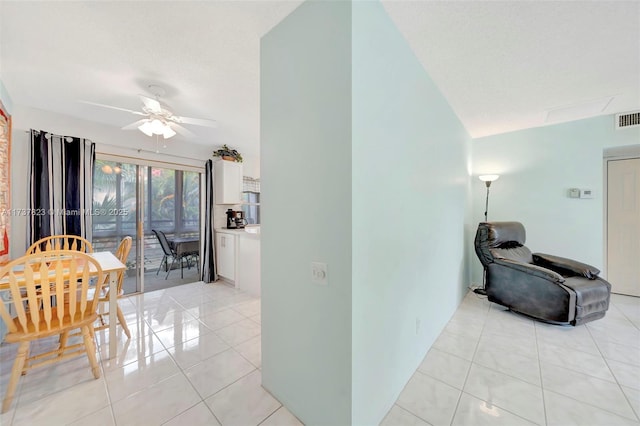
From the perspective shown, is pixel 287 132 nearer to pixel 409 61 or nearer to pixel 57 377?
pixel 409 61

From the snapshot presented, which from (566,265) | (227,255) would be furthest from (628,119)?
(227,255)

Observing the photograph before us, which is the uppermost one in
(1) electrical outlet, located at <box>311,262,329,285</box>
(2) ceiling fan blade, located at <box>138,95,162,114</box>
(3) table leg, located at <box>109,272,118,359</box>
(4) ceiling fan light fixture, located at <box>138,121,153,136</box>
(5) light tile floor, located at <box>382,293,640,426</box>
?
(2) ceiling fan blade, located at <box>138,95,162,114</box>

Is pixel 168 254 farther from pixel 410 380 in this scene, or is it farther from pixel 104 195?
pixel 410 380

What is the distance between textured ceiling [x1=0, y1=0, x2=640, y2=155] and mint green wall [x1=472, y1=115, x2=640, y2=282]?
0.60m

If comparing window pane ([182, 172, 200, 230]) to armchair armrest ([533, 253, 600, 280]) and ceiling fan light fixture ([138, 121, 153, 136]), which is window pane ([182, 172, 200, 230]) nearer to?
ceiling fan light fixture ([138, 121, 153, 136])

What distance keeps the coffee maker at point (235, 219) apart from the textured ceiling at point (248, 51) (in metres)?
2.12

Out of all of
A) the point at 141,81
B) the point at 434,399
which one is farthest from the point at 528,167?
the point at 141,81

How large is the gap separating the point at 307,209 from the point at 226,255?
3324mm

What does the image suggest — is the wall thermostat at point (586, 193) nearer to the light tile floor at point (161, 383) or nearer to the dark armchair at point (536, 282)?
the dark armchair at point (536, 282)

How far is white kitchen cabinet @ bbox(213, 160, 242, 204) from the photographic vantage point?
164 inches

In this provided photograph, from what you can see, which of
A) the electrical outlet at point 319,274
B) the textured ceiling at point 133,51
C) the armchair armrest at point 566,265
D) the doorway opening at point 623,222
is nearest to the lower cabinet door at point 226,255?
the textured ceiling at point 133,51

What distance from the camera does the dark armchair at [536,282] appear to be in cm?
245

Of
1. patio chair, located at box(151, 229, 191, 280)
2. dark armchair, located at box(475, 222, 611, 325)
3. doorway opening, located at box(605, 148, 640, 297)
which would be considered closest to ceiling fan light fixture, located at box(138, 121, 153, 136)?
patio chair, located at box(151, 229, 191, 280)

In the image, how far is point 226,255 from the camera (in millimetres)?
4156
